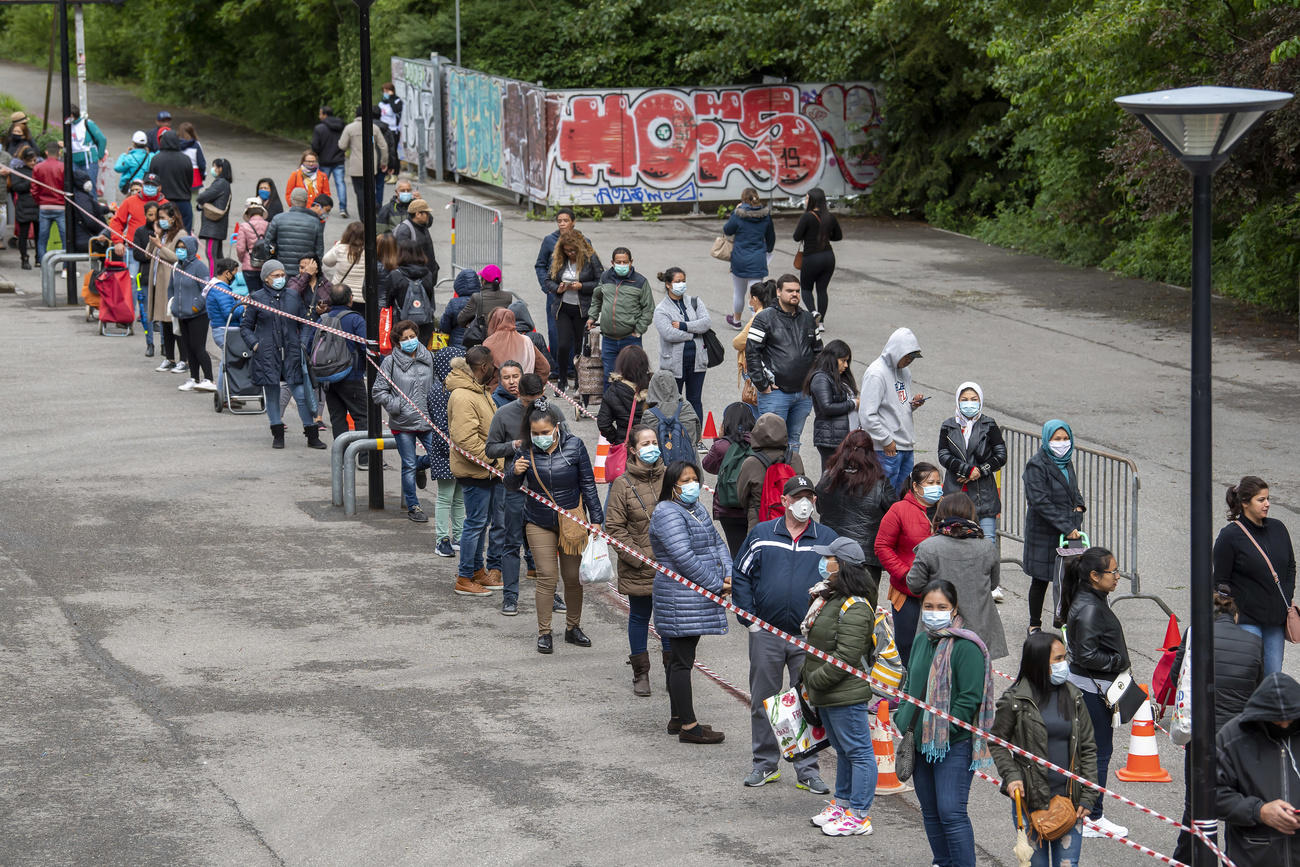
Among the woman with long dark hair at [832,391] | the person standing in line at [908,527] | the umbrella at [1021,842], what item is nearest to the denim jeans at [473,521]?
the woman with long dark hair at [832,391]

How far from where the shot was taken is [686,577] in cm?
945

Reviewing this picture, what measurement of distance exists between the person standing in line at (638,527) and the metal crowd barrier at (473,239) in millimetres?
13566

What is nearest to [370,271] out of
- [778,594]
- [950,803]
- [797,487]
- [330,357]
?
[330,357]

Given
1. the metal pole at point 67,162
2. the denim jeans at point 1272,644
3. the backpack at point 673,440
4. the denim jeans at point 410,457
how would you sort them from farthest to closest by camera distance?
1. the metal pole at point 67,162
2. the denim jeans at point 410,457
3. the backpack at point 673,440
4. the denim jeans at point 1272,644

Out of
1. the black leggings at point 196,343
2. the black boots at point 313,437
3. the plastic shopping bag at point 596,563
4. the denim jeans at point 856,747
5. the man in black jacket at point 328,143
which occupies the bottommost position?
the denim jeans at point 856,747

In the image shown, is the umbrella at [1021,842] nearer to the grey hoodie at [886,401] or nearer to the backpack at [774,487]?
the backpack at [774,487]

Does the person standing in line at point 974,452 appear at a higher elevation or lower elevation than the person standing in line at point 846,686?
higher

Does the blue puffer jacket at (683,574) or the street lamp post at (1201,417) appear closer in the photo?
the street lamp post at (1201,417)

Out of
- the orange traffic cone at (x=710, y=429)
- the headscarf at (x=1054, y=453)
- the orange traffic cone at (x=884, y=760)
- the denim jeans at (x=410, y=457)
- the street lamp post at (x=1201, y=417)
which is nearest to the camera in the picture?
the street lamp post at (x=1201, y=417)

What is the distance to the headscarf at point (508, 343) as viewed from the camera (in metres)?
14.2

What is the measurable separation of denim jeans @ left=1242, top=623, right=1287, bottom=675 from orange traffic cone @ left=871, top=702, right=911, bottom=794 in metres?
2.11

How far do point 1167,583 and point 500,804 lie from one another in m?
5.79

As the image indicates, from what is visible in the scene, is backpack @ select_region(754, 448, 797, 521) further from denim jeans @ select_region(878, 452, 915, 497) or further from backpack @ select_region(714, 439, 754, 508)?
denim jeans @ select_region(878, 452, 915, 497)

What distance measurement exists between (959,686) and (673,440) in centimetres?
411
